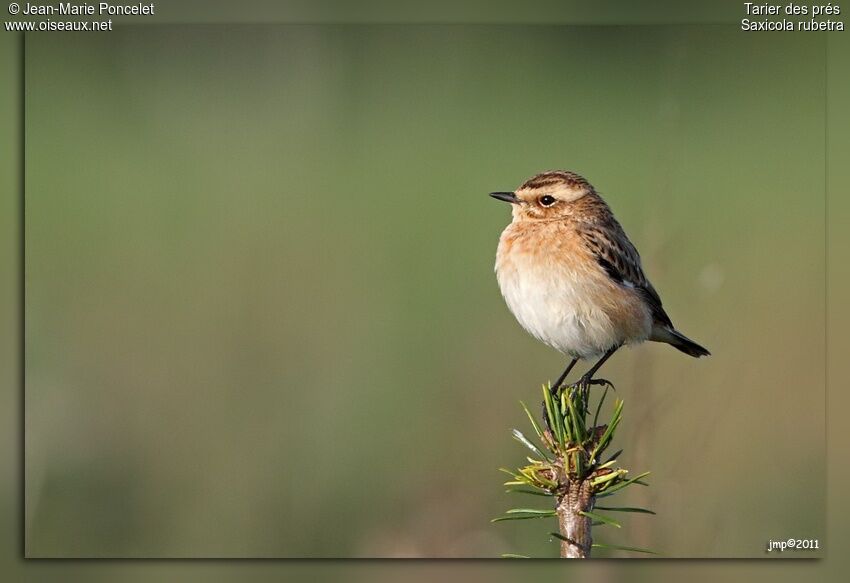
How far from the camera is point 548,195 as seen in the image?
5.32m

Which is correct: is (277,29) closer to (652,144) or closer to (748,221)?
(652,144)

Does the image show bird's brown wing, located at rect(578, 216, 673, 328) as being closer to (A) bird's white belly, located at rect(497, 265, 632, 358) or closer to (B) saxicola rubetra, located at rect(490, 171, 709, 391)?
(B) saxicola rubetra, located at rect(490, 171, 709, 391)

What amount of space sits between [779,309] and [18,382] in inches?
138

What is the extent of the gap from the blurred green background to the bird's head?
43 centimetres

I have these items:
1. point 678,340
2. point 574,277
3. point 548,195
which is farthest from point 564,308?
point 678,340

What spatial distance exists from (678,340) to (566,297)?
0.67 m

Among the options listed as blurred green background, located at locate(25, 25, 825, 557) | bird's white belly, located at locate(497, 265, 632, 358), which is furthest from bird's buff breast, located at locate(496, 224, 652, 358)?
blurred green background, located at locate(25, 25, 825, 557)

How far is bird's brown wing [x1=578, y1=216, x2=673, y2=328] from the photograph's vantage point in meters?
5.27

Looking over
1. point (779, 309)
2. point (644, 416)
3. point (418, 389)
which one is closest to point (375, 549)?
point (418, 389)

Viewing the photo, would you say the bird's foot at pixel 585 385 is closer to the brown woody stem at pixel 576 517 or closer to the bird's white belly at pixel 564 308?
the bird's white belly at pixel 564 308

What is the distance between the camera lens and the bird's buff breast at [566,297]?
5.07 metres

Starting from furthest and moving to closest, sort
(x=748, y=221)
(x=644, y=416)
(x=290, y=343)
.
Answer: (x=290, y=343), (x=748, y=221), (x=644, y=416)

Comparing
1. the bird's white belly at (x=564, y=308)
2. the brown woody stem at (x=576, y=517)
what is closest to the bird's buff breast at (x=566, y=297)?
the bird's white belly at (x=564, y=308)

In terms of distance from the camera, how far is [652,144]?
231 inches
